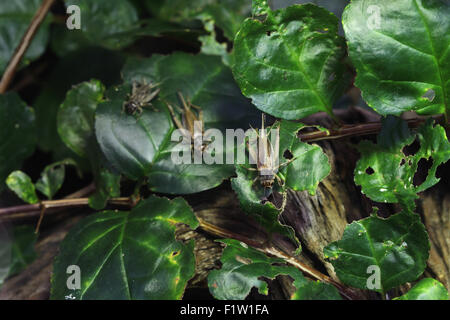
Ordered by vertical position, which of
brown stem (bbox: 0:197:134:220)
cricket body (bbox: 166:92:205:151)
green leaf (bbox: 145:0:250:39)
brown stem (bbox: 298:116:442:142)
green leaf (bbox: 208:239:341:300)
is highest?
green leaf (bbox: 145:0:250:39)

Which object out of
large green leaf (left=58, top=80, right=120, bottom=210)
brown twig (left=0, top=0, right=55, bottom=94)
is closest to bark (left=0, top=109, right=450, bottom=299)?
large green leaf (left=58, top=80, right=120, bottom=210)

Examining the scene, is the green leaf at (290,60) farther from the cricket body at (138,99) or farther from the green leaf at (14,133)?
the green leaf at (14,133)

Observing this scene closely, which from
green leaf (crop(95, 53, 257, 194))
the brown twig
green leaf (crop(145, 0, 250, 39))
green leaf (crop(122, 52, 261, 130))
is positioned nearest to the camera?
green leaf (crop(95, 53, 257, 194))

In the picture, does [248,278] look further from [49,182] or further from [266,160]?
[49,182]

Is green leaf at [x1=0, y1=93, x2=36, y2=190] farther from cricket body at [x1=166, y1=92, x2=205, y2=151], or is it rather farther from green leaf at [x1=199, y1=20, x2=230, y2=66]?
green leaf at [x1=199, y1=20, x2=230, y2=66]

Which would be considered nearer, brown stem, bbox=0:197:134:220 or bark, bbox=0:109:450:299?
bark, bbox=0:109:450:299

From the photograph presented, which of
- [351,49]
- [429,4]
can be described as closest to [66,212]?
[351,49]

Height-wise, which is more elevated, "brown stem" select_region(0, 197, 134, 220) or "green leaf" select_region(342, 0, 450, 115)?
"green leaf" select_region(342, 0, 450, 115)

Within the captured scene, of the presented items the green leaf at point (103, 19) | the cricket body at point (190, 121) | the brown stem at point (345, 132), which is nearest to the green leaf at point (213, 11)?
the green leaf at point (103, 19)
